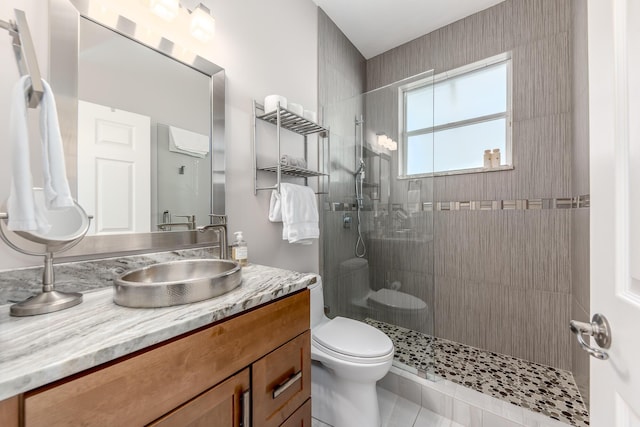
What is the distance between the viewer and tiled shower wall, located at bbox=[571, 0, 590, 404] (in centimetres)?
137

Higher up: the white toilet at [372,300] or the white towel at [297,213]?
the white towel at [297,213]

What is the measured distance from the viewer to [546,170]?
5.89 feet

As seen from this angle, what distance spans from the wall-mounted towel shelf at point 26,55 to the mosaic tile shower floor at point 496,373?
7.01 feet

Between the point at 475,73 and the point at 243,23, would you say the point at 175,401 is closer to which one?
the point at 243,23

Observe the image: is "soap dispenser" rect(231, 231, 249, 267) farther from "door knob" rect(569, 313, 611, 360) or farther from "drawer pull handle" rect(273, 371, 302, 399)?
"door knob" rect(569, 313, 611, 360)

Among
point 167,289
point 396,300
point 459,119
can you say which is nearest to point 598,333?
point 167,289

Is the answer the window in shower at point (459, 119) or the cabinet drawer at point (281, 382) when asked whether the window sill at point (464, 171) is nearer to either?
the window in shower at point (459, 119)

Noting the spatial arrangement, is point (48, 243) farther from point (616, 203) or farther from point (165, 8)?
point (616, 203)

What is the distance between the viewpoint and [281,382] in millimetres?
848

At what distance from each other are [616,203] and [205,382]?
0.99 m

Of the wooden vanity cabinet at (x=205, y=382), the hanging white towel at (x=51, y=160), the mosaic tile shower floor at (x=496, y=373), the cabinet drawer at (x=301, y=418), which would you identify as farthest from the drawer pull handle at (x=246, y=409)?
the mosaic tile shower floor at (x=496, y=373)

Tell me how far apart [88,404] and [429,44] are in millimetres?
3020

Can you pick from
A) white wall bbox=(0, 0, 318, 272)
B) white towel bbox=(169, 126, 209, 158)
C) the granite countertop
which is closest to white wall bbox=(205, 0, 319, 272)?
white wall bbox=(0, 0, 318, 272)

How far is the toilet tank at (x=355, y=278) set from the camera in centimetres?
222
